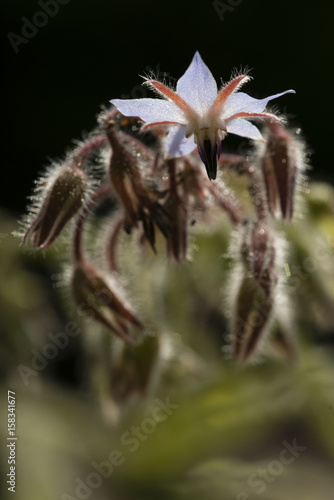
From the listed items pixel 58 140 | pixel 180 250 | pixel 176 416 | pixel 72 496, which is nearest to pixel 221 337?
pixel 176 416

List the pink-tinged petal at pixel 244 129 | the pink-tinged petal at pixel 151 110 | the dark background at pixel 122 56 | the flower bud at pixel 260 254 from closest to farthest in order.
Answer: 1. the pink-tinged petal at pixel 151 110
2. the pink-tinged petal at pixel 244 129
3. the flower bud at pixel 260 254
4. the dark background at pixel 122 56

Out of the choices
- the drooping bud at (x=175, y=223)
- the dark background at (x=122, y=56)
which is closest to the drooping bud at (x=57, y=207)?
the drooping bud at (x=175, y=223)

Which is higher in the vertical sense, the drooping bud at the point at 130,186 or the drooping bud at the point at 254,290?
the drooping bud at the point at 130,186

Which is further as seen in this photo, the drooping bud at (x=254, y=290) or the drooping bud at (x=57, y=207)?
the drooping bud at (x=254, y=290)

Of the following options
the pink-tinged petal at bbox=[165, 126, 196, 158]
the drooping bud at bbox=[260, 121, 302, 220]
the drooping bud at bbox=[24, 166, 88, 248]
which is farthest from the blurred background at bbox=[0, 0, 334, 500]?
the drooping bud at bbox=[24, 166, 88, 248]

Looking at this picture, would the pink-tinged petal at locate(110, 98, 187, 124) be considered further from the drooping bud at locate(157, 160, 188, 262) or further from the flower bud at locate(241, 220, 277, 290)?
the flower bud at locate(241, 220, 277, 290)

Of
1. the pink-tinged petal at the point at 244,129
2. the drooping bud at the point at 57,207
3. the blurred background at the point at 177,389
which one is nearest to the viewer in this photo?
the pink-tinged petal at the point at 244,129

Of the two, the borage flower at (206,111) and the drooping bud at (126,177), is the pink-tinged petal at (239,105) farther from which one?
the drooping bud at (126,177)

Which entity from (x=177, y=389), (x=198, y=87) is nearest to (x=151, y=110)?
(x=198, y=87)

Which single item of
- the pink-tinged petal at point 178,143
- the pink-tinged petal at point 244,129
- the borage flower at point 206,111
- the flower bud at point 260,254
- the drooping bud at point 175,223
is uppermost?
the borage flower at point 206,111
